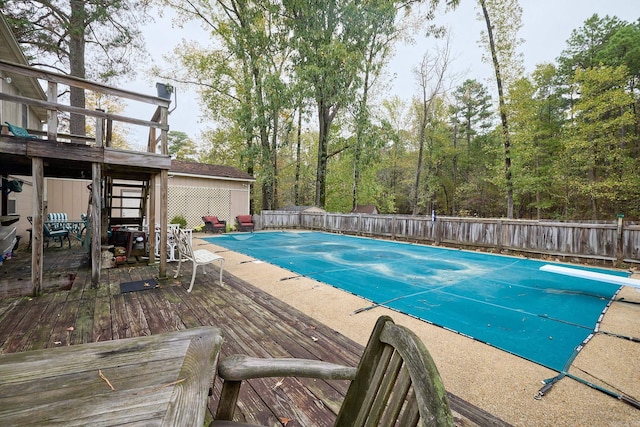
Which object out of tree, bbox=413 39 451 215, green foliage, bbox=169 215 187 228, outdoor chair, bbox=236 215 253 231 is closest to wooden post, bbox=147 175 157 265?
green foliage, bbox=169 215 187 228

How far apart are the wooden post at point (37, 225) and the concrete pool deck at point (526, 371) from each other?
11.9ft

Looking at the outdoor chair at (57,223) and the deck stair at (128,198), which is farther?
the outdoor chair at (57,223)

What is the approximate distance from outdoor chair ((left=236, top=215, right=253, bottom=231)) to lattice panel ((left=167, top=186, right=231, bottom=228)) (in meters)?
1.30

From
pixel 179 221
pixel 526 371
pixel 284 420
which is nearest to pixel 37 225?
pixel 284 420

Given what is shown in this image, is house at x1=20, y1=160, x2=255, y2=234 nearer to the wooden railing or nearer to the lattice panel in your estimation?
the lattice panel

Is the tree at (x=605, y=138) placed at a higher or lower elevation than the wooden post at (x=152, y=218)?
higher

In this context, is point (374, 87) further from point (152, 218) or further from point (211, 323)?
point (211, 323)

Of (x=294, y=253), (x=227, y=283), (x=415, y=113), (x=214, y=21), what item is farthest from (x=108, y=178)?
(x=415, y=113)

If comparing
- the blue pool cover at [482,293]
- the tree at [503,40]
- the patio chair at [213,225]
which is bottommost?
the blue pool cover at [482,293]

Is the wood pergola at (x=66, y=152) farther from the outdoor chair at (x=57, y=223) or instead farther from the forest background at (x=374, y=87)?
the forest background at (x=374, y=87)

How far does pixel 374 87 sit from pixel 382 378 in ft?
74.4

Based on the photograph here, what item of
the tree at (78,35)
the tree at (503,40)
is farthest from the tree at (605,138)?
the tree at (78,35)

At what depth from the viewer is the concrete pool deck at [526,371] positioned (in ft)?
6.53

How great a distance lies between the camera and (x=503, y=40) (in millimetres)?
13969
